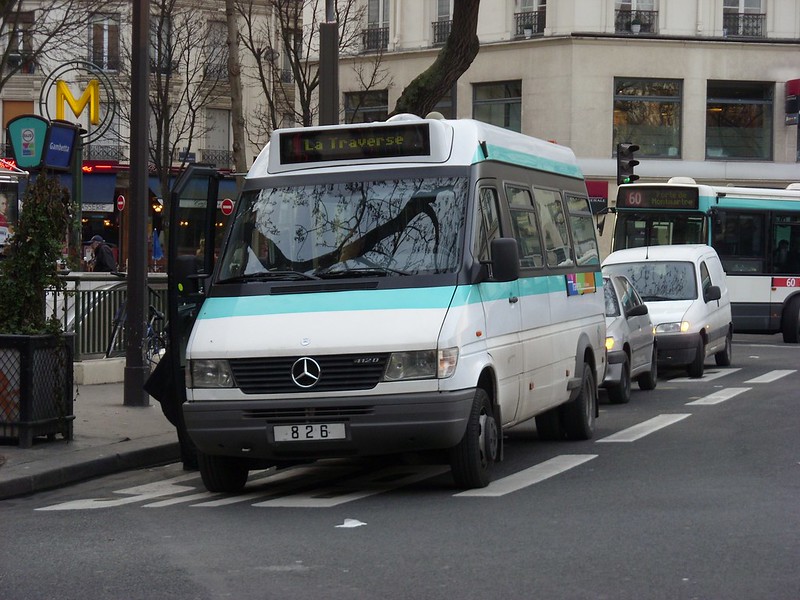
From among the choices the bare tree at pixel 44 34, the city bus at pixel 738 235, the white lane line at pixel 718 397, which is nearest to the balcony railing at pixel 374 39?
the bare tree at pixel 44 34

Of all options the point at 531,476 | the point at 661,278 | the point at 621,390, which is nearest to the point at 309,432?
the point at 531,476

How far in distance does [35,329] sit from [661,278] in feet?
37.2

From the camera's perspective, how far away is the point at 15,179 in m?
30.0

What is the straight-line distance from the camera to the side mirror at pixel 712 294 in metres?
20.4

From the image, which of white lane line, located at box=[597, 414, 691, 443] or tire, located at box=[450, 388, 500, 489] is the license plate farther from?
white lane line, located at box=[597, 414, 691, 443]

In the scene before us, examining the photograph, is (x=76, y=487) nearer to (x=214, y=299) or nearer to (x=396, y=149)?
(x=214, y=299)

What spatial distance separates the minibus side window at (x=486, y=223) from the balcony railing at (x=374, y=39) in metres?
35.9

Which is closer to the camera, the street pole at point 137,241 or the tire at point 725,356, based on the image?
the street pole at point 137,241

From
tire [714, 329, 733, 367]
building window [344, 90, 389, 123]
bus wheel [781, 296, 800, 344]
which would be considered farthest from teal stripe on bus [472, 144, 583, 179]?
building window [344, 90, 389, 123]

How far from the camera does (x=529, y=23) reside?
142 feet

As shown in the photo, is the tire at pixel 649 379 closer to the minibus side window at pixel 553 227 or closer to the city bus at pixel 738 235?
the minibus side window at pixel 553 227

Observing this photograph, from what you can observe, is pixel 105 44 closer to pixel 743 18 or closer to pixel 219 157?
pixel 219 157

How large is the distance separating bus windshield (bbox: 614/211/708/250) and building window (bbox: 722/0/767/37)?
54.3ft

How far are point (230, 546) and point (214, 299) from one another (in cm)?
262
